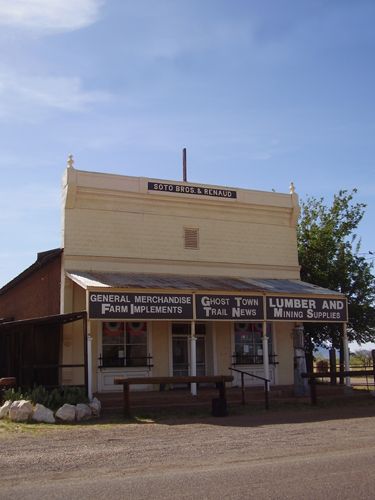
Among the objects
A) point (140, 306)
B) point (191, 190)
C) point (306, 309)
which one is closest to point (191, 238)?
point (191, 190)

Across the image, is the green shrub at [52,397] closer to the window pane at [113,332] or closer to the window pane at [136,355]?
the window pane at [113,332]

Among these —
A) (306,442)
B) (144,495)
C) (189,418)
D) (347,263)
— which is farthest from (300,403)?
(144,495)

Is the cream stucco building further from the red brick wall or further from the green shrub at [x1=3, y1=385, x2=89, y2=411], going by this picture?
the green shrub at [x1=3, y1=385, x2=89, y2=411]

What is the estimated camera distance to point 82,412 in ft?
47.8

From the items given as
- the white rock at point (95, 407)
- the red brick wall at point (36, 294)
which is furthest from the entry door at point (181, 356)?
the white rock at point (95, 407)

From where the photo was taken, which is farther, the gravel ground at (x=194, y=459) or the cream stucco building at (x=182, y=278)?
the cream stucco building at (x=182, y=278)

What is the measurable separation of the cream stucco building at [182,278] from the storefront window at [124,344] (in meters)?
0.03

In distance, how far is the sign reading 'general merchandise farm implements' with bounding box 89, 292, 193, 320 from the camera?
1661 cm

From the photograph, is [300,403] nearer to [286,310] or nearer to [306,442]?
[286,310]

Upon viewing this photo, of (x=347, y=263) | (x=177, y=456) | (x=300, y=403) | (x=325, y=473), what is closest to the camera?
(x=325, y=473)

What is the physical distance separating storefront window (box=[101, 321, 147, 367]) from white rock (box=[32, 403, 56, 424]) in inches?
200

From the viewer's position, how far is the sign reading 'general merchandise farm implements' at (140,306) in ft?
54.5

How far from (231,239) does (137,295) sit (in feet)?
19.5

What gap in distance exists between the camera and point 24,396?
15.6 metres
